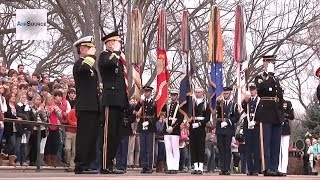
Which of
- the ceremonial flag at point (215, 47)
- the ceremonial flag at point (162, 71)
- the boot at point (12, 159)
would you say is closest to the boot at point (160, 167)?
the ceremonial flag at point (162, 71)

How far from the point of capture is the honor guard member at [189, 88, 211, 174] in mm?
16781

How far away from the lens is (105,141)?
12375 millimetres

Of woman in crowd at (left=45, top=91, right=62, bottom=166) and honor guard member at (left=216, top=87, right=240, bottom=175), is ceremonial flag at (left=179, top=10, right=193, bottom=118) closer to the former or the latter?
honor guard member at (left=216, top=87, right=240, bottom=175)

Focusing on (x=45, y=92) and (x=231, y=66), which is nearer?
(x=45, y=92)

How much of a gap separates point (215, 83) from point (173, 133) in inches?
92.4

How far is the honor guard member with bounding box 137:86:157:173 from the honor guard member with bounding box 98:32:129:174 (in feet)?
17.7

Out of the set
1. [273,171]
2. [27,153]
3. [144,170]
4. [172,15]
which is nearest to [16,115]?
[27,153]

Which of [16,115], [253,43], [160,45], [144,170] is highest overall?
[253,43]

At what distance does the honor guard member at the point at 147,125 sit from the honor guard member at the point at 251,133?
2.18 meters

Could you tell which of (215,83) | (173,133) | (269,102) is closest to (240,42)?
(215,83)

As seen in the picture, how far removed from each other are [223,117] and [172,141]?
1.22 metres

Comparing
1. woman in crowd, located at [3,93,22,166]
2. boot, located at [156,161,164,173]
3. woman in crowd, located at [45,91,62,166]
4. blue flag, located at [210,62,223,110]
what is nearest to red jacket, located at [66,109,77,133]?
woman in crowd, located at [45,91,62,166]

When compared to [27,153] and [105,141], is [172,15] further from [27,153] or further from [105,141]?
[105,141]

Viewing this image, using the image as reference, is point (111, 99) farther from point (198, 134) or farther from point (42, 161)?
point (198, 134)
